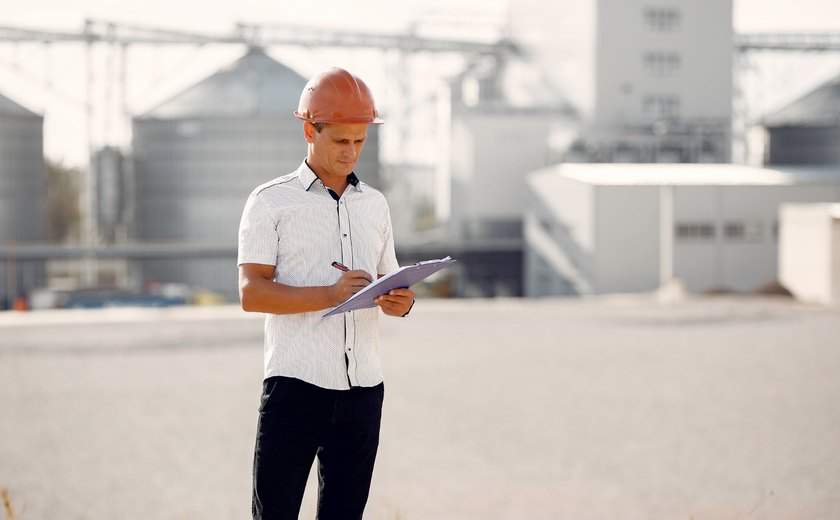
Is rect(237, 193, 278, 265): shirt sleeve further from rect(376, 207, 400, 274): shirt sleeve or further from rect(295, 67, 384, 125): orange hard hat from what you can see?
rect(376, 207, 400, 274): shirt sleeve

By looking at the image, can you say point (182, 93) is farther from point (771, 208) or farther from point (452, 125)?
point (771, 208)

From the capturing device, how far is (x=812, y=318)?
2023 centimetres

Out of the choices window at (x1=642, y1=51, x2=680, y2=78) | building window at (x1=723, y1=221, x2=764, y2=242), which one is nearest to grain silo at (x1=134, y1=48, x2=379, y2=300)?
window at (x1=642, y1=51, x2=680, y2=78)

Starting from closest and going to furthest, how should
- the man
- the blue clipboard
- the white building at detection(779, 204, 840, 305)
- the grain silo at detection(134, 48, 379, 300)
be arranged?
the blue clipboard < the man < the white building at detection(779, 204, 840, 305) < the grain silo at detection(134, 48, 379, 300)

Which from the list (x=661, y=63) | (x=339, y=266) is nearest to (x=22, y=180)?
(x=661, y=63)

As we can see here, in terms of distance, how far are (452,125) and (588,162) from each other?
8.43 meters

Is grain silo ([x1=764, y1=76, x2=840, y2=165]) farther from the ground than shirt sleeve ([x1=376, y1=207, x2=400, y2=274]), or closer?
farther from the ground

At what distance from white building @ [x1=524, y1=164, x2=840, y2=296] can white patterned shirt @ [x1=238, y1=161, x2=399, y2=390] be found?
32.2 metres

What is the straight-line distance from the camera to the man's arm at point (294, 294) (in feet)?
10.9

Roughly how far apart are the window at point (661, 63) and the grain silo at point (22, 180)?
28280 mm

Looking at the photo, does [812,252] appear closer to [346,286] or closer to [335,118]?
[335,118]

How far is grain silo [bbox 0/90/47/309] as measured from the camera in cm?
4578

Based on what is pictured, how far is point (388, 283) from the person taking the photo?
3.25m

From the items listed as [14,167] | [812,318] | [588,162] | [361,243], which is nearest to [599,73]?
[588,162]
